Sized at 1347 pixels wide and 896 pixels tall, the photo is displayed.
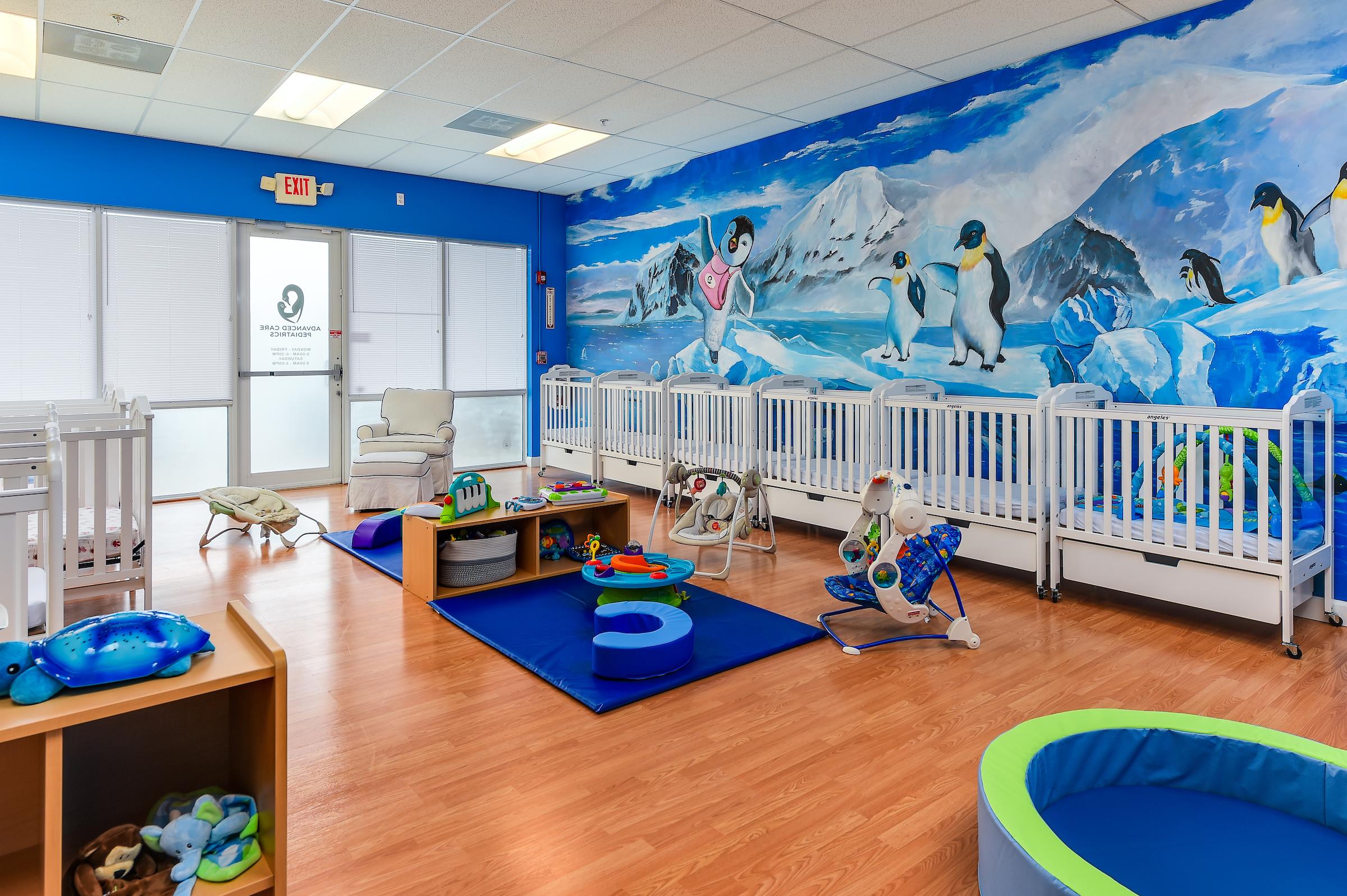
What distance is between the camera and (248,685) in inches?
55.0

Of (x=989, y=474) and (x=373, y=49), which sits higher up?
(x=373, y=49)

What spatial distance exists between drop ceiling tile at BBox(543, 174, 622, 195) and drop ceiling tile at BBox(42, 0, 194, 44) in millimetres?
3542

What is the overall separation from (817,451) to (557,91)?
2.57 meters

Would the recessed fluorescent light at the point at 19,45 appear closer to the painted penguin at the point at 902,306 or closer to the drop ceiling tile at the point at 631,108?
the drop ceiling tile at the point at 631,108

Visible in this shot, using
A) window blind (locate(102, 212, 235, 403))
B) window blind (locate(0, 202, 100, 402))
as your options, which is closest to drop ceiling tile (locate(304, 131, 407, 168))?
window blind (locate(102, 212, 235, 403))

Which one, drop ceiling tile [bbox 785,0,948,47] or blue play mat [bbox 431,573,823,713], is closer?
blue play mat [bbox 431,573,823,713]

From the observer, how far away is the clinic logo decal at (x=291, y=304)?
6449 millimetres

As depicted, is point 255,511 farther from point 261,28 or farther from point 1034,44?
point 1034,44

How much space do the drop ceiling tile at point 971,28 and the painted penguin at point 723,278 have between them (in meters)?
1.94

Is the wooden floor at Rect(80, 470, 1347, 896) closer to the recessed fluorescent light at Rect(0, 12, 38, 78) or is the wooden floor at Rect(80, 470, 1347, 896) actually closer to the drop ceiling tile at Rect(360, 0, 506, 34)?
the drop ceiling tile at Rect(360, 0, 506, 34)

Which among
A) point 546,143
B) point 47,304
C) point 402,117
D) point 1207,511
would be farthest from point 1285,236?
point 47,304

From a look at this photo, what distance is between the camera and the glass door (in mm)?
6320

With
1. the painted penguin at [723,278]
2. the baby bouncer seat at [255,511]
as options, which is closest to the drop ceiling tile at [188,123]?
the baby bouncer seat at [255,511]

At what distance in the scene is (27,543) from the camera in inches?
74.3
